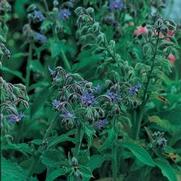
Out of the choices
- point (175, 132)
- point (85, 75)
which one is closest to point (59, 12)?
point (85, 75)

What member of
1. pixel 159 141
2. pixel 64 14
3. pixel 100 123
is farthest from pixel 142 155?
pixel 64 14

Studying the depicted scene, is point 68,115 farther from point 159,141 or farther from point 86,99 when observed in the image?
point 159,141

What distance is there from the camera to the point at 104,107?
91.8 inches

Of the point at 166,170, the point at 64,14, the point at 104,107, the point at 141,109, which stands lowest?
the point at 166,170

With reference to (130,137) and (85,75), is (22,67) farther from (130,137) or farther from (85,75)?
(130,137)

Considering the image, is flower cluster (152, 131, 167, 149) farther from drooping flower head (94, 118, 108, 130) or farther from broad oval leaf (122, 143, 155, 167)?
drooping flower head (94, 118, 108, 130)

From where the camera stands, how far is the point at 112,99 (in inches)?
91.4

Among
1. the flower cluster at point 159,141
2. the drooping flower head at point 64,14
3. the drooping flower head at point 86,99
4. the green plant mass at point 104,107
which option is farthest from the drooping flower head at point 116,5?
the drooping flower head at point 86,99

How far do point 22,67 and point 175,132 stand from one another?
2.23 meters

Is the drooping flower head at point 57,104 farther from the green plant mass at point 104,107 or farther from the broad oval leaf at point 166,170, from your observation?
the broad oval leaf at point 166,170

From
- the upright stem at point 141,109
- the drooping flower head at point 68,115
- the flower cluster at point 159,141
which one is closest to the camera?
the drooping flower head at point 68,115

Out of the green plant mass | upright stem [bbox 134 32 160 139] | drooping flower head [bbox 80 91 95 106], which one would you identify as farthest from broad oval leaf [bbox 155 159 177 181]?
drooping flower head [bbox 80 91 95 106]

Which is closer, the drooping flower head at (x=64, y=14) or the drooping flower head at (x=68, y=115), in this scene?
the drooping flower head at (x=68, y=115)

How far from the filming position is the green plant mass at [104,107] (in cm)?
222
